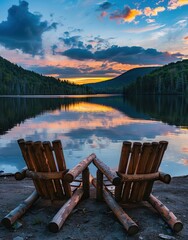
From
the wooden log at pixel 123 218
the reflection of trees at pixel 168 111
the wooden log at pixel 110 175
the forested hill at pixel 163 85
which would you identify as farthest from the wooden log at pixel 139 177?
the forested hill at pixel 163 85

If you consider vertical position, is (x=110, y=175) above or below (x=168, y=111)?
above

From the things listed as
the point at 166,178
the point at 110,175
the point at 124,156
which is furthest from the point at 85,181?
the point at 166,178

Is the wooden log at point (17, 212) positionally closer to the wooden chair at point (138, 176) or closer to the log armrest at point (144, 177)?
the wooden chair at point (138, 176)

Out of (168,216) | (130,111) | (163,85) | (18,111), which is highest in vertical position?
(163,85)

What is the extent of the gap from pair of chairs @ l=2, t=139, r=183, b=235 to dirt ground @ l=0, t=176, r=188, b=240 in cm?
19

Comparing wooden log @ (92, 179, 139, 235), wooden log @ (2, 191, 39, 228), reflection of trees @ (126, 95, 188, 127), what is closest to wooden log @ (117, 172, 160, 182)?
wooden log @ (92, 179, 139, 235)

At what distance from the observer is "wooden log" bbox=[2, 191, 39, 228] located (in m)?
5.86

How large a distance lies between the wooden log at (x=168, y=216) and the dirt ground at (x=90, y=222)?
0.48 feet

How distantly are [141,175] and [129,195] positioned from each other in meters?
0.97

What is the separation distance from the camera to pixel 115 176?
6.11m

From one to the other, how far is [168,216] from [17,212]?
3521 mm

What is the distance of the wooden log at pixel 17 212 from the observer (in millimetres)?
5855

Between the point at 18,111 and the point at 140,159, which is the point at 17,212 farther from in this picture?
the point at 18,111

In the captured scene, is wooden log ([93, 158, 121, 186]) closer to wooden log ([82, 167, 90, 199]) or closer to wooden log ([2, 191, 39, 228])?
wooden log ([82, 167, 90, 199])
